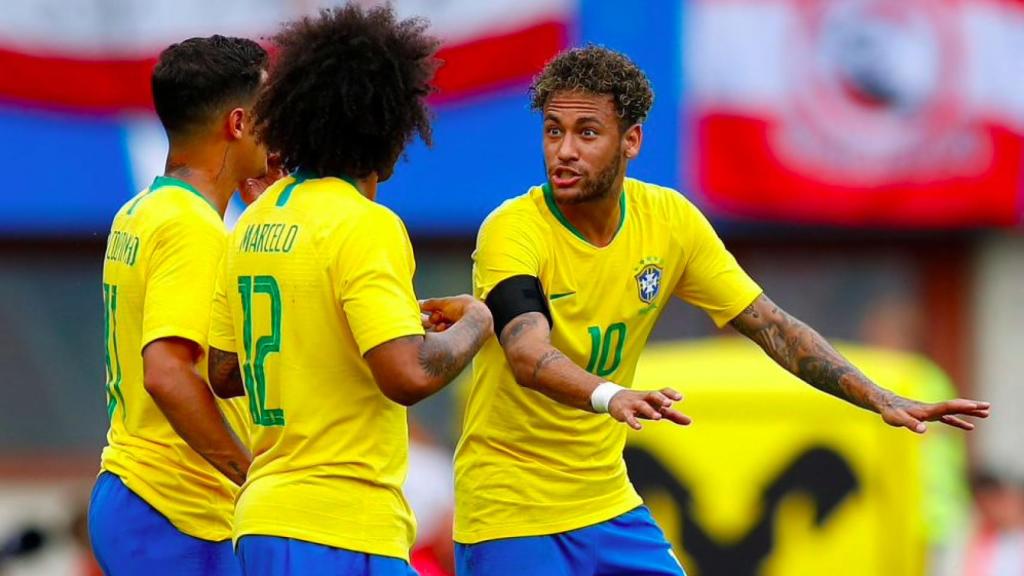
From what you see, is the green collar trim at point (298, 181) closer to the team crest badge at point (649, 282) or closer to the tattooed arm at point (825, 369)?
the team crest badge at point (649, 282)

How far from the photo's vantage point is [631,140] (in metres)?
6.28

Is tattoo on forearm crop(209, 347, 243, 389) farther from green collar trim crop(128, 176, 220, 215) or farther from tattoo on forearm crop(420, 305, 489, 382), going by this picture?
tattoo on forearm crop(420, 305, 489, 382)

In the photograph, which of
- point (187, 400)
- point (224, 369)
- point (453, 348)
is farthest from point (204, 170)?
point (453, 348)

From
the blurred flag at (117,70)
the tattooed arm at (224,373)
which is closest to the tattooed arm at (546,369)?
the tattooed arm at (224,373)

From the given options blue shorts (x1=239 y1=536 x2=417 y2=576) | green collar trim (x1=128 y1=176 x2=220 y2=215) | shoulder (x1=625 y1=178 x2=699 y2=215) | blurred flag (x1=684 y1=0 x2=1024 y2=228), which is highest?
green collar trim (x1=128 y1=176 x2=220 y2=215)

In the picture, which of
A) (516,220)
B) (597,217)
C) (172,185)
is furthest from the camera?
(597,217)

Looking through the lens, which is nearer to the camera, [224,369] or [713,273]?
[224,369]

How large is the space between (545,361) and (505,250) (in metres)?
0.45

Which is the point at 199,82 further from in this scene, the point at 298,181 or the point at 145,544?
the point at 145,544

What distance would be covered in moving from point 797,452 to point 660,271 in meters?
4.24

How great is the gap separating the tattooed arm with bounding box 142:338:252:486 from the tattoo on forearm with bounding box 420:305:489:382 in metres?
0.76

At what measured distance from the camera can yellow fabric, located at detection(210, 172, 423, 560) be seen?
5164 millimetres

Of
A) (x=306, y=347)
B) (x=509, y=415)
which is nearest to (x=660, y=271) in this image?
(x=509, y=415)

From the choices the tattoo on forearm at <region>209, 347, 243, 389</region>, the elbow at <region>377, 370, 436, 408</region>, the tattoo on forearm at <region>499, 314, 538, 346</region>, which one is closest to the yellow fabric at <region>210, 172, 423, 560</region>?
the elbow at <region>377, 370, 436, 408</region>
